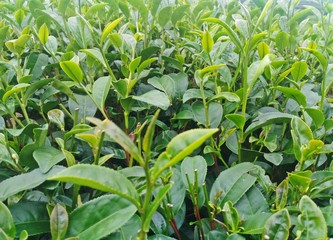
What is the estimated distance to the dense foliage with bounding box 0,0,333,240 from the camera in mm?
618

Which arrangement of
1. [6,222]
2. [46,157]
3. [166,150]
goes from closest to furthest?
[166,150]
[6,222]
[46,157]

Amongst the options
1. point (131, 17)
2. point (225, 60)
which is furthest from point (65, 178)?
point (131, 17)

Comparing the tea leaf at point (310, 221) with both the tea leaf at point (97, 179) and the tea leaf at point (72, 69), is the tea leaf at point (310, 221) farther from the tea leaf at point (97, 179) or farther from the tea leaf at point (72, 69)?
the tea leaf at point (72, 69)

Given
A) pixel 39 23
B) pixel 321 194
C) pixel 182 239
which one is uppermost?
pixel 39 23

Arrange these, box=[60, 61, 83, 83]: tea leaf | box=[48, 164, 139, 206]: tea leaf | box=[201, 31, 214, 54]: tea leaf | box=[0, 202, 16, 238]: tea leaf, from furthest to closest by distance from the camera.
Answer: box=[201, 31, 214, 54]: tea leaf → box=[60, 61, 83, 83]: tea leaf → box=[0, 202, 16, 238]: tea leaf → box=[48, 164, 139, 206]: tea leaf

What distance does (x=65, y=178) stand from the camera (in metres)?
0.48

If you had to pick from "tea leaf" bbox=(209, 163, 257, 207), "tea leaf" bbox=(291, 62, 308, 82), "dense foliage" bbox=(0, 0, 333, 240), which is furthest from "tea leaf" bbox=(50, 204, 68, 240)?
"tea leaf" bbox=(291, 62, 308, 82)

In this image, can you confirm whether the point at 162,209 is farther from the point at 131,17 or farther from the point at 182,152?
the point at 131,17

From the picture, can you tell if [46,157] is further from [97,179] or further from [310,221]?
[310,221]

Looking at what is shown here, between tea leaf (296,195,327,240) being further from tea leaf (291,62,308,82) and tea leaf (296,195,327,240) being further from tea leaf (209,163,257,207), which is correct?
tea leaf (291,62,308,82)

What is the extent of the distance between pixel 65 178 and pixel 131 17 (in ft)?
3.55

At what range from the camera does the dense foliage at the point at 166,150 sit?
0.62m

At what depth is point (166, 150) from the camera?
0.48m

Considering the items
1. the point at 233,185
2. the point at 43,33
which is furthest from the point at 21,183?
the point at 43,33
